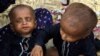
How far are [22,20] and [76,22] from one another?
0.33 m

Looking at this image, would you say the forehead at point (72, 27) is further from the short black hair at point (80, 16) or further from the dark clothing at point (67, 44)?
the dark clothing at point (67, 44)

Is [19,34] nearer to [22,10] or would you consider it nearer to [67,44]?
[22,10]

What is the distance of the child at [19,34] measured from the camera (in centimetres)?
164

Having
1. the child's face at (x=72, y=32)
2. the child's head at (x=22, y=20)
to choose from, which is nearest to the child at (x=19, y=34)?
the child's head at (x=22, y=20)

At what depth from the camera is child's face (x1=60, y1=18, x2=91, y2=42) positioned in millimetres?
1440

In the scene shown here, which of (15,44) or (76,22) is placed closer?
(76,22)

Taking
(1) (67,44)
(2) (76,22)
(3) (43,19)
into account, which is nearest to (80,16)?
(2) (76,22)

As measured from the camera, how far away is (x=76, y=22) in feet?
4.73

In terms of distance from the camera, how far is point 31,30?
1.67m

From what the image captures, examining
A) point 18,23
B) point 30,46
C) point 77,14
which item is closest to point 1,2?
point 18,23

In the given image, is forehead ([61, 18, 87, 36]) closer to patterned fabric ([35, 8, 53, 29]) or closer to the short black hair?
the short black hair

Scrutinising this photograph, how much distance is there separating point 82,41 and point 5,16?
2.08 ft

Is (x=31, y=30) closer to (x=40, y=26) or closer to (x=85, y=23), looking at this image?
(x=40, y=26)

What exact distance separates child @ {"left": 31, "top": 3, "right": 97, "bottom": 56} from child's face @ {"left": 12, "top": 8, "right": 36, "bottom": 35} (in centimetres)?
8
